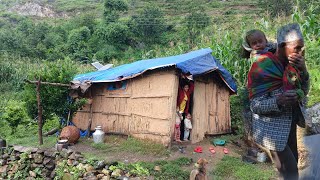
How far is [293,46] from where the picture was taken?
1472mm

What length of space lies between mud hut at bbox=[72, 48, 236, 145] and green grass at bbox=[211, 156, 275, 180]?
5.42 ft

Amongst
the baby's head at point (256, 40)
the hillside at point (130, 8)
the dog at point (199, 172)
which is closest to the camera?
the baby's head at point (256, 40)

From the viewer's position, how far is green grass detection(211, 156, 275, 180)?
7.19 m

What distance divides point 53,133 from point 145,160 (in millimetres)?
5394

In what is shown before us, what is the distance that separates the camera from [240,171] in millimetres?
7473

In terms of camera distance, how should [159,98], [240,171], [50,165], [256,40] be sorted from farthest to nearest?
[159,98]
[50,165]
[240,171]
[256,40]

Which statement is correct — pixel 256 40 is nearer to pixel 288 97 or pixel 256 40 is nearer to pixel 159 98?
pixel 288 97

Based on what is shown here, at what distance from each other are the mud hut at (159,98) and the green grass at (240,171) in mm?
1652

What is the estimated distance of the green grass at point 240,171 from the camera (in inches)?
283

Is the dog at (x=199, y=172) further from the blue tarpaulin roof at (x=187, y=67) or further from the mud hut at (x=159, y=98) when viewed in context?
the blue tarpaulin roof at (x=187, y=67)

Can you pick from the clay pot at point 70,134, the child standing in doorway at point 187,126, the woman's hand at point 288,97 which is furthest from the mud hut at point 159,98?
the woman's hand at point 288,97

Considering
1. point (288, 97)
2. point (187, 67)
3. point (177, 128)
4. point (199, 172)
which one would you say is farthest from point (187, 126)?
point (288, 97)

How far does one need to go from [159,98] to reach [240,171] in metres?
2.96

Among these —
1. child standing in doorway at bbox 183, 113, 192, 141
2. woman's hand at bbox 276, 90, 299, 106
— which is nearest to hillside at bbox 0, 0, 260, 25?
child standing in doorway at bbox 183, 113, 192, 141
